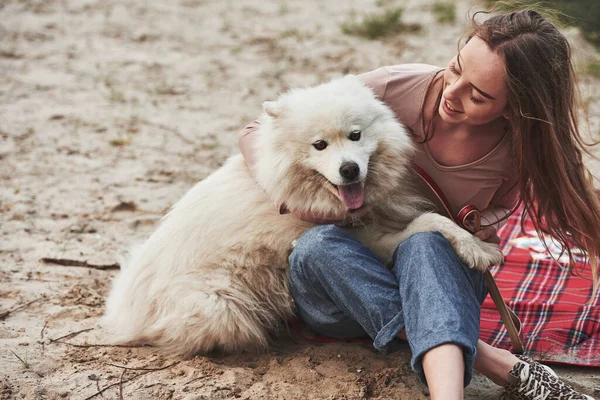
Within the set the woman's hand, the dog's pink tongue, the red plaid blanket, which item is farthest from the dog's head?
the red plaid blanket

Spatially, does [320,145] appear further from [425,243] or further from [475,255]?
[475,255]

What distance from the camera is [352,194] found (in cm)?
261

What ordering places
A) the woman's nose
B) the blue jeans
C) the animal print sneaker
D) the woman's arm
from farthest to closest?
the woman's arm
the woman's nose
the animal print sneaker
the blue jeans

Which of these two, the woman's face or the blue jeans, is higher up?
the woman's face

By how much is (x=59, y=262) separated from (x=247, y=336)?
1.29m

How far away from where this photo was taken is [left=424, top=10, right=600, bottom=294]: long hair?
2.39 m

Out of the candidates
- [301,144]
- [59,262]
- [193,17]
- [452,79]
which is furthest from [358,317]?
[193,17]

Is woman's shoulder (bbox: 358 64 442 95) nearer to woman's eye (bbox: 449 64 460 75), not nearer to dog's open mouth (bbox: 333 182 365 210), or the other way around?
woman's eye (bbox: 449 64 460 75)

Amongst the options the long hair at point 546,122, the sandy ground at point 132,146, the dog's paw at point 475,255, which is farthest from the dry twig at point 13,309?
the long hair at point 546,122

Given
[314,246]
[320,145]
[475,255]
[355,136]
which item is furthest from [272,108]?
[475,255]

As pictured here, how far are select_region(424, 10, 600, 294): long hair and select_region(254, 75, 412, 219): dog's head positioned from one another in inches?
18.0

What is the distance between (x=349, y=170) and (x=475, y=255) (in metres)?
0.56

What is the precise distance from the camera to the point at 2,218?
3799 mm

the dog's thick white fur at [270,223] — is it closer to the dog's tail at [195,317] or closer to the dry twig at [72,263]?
the dog's tail at [195,317]
